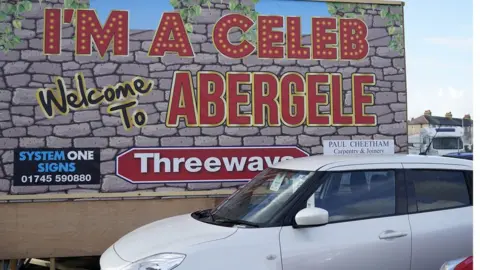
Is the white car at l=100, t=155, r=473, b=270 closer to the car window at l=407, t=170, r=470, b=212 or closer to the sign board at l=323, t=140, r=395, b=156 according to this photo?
the car window at l=407, t=170, r=470, b=212

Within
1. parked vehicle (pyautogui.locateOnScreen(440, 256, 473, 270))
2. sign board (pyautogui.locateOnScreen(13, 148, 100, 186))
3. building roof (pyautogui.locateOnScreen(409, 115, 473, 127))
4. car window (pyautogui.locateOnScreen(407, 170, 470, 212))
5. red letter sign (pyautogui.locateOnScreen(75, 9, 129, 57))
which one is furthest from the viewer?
building roof (pyautogui.locateOnScreen(409, 115, 473, 127))

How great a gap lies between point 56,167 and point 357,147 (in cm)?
421

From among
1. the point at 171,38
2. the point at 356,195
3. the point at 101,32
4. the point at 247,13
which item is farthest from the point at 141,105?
the point at 356,195

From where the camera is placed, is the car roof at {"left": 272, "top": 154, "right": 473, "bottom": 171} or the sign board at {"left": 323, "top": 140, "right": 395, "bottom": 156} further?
the sign board at {"left": 323, "top": 140, "right": 395, "bottom": 156}

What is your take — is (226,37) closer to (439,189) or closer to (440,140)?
(439,189)

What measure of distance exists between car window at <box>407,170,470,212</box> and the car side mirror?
103cm

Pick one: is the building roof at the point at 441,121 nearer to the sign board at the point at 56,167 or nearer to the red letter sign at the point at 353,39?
the red letter sign at the point at 353,39

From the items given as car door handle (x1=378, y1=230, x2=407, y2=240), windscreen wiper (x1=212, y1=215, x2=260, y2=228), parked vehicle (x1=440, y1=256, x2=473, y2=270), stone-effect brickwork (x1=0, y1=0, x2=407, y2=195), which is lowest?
parked vehicle (x1=440, y1=256, x2=473, y2=270)

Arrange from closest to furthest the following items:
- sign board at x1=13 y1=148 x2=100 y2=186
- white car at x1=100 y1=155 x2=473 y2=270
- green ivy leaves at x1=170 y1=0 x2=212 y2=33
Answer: white car at x1=100 y1=155 x2=473 y2=270 < sign board at x1=13 y1=148 x2=100 y2=186 < green ivy leaves at x1=170 y1=0 x2=212 y2=33

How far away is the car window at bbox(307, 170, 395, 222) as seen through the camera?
4.00m

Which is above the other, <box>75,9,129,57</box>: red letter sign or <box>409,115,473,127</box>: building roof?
<box>75,9,129,57</box>: red letter sign

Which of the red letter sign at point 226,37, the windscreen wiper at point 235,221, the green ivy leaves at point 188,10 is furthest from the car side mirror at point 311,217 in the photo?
the green ivy leaves at point 188,10

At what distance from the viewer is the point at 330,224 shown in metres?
3.87

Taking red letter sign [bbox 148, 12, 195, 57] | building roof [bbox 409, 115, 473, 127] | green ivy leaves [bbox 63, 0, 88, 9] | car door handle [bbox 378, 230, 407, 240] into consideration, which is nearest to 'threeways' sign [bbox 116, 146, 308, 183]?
red letter sign [bbox 148, 12, 195, 57]
